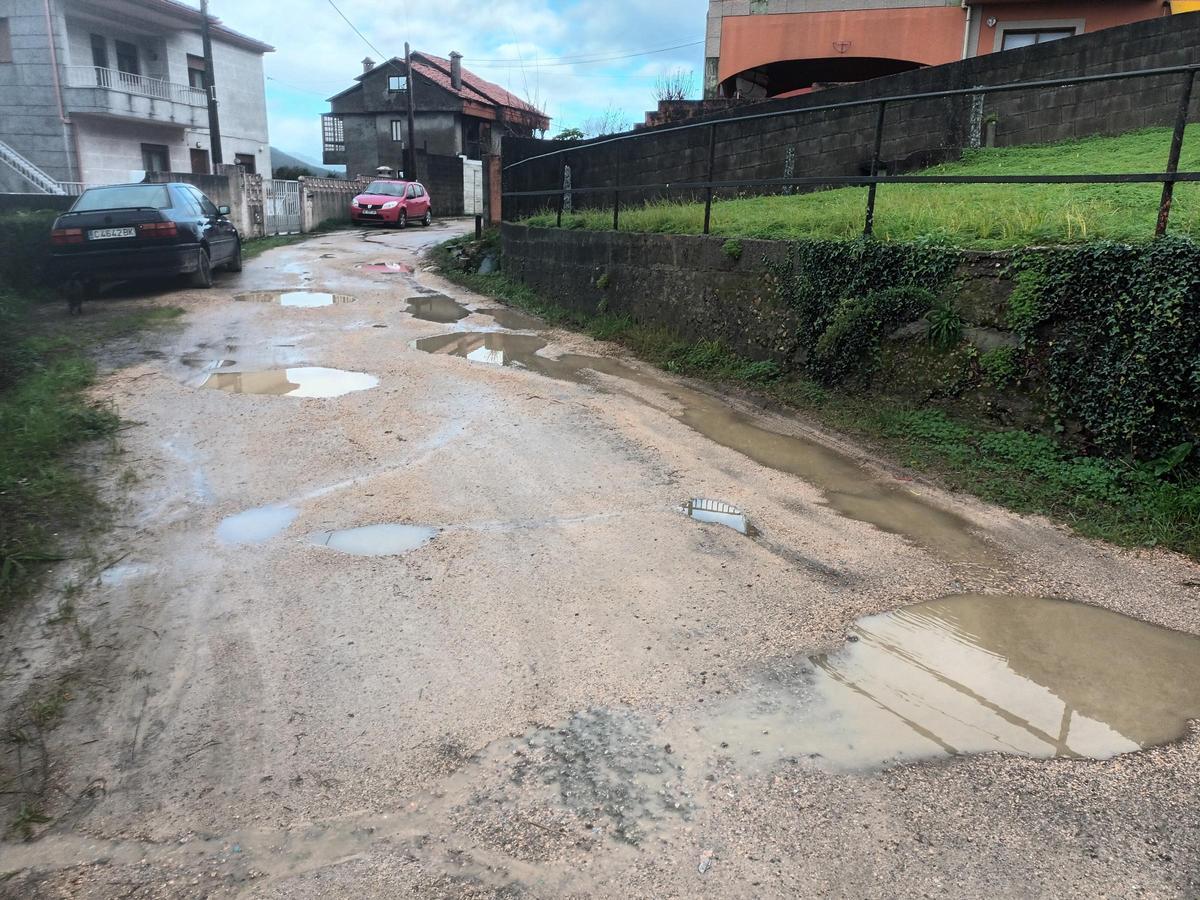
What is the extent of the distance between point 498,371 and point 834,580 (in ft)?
→ 15.8

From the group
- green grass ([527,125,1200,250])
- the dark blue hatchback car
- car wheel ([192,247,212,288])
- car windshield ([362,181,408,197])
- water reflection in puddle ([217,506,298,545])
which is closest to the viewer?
water reflection in puddle ([217,506,298,545])

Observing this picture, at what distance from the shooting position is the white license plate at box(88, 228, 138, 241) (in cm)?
1072

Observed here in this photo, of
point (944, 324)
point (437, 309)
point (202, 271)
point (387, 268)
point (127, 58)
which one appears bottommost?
point (437, 309)

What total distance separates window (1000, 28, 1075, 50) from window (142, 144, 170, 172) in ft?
94.1

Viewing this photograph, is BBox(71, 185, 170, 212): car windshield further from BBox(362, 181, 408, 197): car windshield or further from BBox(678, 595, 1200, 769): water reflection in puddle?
BBox(362, 181, 408, 197): car windshield

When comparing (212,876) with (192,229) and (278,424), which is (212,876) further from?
(192,229)

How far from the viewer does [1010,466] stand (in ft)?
16.8

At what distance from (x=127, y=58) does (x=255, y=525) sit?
3494 centimetres

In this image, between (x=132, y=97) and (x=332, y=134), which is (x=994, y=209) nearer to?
(x=132, y=97)

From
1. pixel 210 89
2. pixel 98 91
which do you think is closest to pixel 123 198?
pixel 210 89

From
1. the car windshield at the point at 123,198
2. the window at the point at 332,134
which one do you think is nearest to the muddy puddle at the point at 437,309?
the car windshield at the point at 123,198

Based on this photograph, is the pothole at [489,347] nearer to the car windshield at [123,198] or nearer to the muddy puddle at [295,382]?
the muddy puddle at [295,382]

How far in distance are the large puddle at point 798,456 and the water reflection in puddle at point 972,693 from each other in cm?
71

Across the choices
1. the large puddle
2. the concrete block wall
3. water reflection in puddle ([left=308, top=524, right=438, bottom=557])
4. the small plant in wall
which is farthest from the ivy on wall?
the concrete block wall
